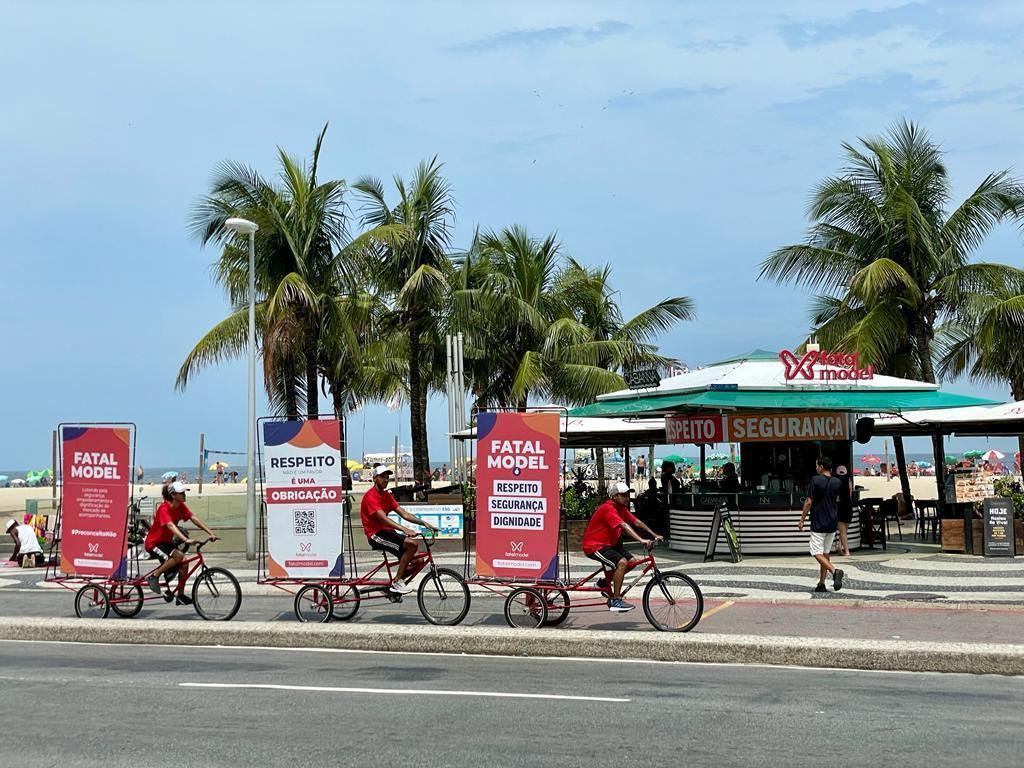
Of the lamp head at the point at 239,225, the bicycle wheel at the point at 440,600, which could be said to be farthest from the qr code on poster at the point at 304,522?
the lamp head at the point at 239,225

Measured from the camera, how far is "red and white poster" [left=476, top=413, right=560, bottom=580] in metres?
13.0

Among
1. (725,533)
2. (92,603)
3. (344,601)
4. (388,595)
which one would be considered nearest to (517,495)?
(388,595)

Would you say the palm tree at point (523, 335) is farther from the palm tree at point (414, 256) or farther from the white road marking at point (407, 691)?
the white road marking at point (407, 691)

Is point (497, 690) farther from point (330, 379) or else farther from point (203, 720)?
point (330, 379)

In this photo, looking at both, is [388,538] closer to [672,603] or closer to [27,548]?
[672,603]

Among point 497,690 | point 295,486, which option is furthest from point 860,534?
point 497,690

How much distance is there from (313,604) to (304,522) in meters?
0.98

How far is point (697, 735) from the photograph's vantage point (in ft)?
25.0

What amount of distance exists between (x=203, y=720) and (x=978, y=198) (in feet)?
86.3

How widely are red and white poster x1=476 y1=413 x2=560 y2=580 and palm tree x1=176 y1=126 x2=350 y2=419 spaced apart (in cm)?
1374

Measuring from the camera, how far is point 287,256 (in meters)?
27.5

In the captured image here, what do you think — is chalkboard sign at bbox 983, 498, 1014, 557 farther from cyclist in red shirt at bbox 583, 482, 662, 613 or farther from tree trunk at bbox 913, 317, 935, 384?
tree trunk at bbox 913, 317, 935, 384

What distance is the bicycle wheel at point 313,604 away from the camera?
527 inches

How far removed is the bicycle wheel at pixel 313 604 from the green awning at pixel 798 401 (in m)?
8.89
